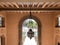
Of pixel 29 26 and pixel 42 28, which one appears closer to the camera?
pixel 42 28

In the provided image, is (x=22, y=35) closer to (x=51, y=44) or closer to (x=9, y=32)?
(x=9, y=32)

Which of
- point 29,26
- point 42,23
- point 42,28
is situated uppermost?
point 42,23

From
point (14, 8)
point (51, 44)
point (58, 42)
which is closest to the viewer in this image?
point (14, 8)

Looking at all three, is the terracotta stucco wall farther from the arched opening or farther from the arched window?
the arched window

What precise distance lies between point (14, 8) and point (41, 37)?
3952 mm

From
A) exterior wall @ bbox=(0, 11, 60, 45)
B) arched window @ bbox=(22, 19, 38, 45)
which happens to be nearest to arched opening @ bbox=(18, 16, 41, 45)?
arched window @ bbox=(22, 19, 38, 45)

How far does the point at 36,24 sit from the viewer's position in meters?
10.8

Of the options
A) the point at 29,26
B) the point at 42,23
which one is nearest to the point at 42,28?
the point at 42,23

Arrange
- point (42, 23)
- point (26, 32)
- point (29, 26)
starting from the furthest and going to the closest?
point (29, 26)
point (26, 32)
point (42, 23)

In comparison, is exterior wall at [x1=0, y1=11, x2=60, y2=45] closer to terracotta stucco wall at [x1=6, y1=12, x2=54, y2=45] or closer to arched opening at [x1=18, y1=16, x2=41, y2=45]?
terracotta stucco wall at [x1=6, y1=12, x2=54, y2=45]

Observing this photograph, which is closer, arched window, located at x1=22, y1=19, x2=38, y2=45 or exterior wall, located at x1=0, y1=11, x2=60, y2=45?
exterior wall, located at x1=0, y1=11, x2=60, y2=45

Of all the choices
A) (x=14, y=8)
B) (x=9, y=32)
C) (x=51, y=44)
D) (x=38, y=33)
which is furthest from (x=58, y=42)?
(x=14, y=8)

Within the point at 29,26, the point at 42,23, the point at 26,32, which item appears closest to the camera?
the point at 42,23

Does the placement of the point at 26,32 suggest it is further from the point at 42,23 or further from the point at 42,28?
the point at 42,23
